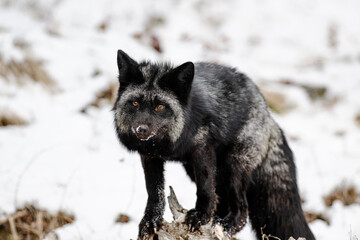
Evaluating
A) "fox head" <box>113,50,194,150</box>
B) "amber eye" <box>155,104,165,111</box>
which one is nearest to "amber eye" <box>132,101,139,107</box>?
"fox head" <box>113,50,194,150</box>

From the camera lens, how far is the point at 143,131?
4.09 metres

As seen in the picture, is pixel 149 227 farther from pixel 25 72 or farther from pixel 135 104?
pixel 25 72

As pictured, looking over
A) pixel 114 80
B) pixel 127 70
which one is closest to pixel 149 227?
pixel 127 70

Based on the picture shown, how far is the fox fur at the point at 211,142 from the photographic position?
4488 millimetres

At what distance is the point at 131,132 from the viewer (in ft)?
14.7

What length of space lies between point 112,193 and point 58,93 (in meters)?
4.00

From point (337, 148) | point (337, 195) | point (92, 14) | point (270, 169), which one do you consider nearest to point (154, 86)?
point (270, 169)

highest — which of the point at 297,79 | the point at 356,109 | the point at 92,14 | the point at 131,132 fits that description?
the point at 92,14

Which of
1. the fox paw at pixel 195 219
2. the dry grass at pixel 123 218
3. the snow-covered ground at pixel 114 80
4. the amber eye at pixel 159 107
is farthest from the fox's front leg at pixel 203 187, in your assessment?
the dry grass at pixel 123 218

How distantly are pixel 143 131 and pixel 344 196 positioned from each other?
18.2 ft

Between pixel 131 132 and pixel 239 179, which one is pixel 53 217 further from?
pixel 239 179

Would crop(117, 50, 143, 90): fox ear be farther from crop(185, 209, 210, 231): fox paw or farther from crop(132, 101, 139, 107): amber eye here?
crop(185, 209, 210, 231): fox paw

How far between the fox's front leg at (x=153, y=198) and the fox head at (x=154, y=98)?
0.40 m

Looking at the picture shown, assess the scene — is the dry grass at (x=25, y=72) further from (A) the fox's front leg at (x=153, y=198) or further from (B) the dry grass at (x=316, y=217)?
(B) the dry grass at (x=316, y=217)
